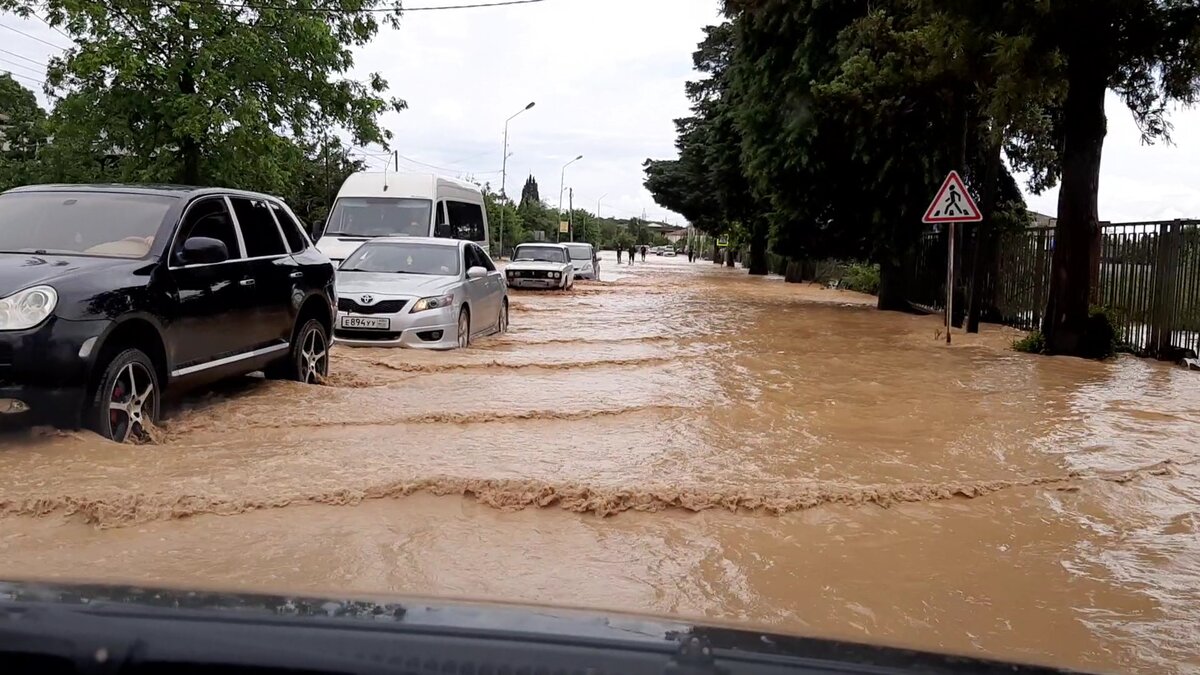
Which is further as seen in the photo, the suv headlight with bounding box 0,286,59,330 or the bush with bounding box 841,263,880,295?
the bush with bounding box 841,263,880,295

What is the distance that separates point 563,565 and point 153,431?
3.10m

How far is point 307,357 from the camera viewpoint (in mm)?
8477

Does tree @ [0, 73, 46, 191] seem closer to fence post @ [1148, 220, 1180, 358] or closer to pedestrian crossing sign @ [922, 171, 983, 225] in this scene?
pedestrian crossing sign @ [922, 171, 983, 225]

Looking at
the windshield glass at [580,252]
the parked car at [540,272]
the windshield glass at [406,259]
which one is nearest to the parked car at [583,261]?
the windshield glass at [580,252]

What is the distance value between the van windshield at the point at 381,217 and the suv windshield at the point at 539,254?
12528mm

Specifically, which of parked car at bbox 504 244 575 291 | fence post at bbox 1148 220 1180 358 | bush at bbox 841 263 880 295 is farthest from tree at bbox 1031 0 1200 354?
bush at bbox 841 263 880 295

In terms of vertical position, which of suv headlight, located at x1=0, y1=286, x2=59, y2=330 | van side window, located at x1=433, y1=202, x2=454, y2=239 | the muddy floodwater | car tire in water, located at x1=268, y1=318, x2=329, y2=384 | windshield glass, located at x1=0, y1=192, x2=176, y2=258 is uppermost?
van side window, located at x1=433, y1=202, x2=454, y2=239

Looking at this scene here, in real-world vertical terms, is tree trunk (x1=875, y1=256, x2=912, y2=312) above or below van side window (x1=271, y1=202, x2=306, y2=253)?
below

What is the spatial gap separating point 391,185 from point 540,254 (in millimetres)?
12750

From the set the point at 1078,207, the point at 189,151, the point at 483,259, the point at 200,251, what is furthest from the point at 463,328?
the point at 189,151

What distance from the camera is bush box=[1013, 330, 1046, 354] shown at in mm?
13695

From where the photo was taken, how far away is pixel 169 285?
620cm

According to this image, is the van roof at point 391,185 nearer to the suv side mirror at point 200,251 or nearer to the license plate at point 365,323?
the license plate at point 365,323

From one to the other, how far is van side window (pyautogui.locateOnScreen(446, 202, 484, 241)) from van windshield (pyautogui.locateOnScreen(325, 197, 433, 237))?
945 mm
